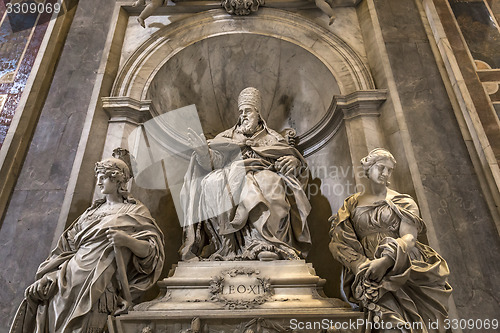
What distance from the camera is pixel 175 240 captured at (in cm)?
476

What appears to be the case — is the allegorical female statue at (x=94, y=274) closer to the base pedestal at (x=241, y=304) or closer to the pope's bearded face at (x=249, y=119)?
the base pedestal at (x=241, y=304)

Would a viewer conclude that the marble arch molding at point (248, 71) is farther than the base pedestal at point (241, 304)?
Yes

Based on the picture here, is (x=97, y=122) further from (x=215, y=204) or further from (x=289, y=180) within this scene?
(x=289, y=180)

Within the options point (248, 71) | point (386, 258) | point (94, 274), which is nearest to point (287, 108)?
point (248, 71)

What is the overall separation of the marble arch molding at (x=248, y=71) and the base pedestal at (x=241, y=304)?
2230 millimetres

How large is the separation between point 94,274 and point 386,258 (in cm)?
202

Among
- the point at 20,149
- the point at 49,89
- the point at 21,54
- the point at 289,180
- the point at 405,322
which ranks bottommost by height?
the point at 405,322

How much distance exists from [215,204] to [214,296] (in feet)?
3.33

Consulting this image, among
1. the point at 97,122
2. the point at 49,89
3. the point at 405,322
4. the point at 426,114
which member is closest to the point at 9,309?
the point at 97,122

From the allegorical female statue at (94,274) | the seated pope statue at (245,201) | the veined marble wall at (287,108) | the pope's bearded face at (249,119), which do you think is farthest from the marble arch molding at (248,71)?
the allegorical female statue at (94,274)

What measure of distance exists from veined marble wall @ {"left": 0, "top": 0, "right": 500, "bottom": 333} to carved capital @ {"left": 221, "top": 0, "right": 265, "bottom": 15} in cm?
11

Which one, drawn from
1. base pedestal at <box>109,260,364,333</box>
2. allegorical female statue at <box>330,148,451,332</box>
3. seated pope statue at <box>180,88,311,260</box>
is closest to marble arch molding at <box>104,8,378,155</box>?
seated pope statue at <box>180,88,311,260</box>

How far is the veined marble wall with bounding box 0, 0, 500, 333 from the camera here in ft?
12.7

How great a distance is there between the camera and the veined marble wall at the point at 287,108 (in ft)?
12.7
